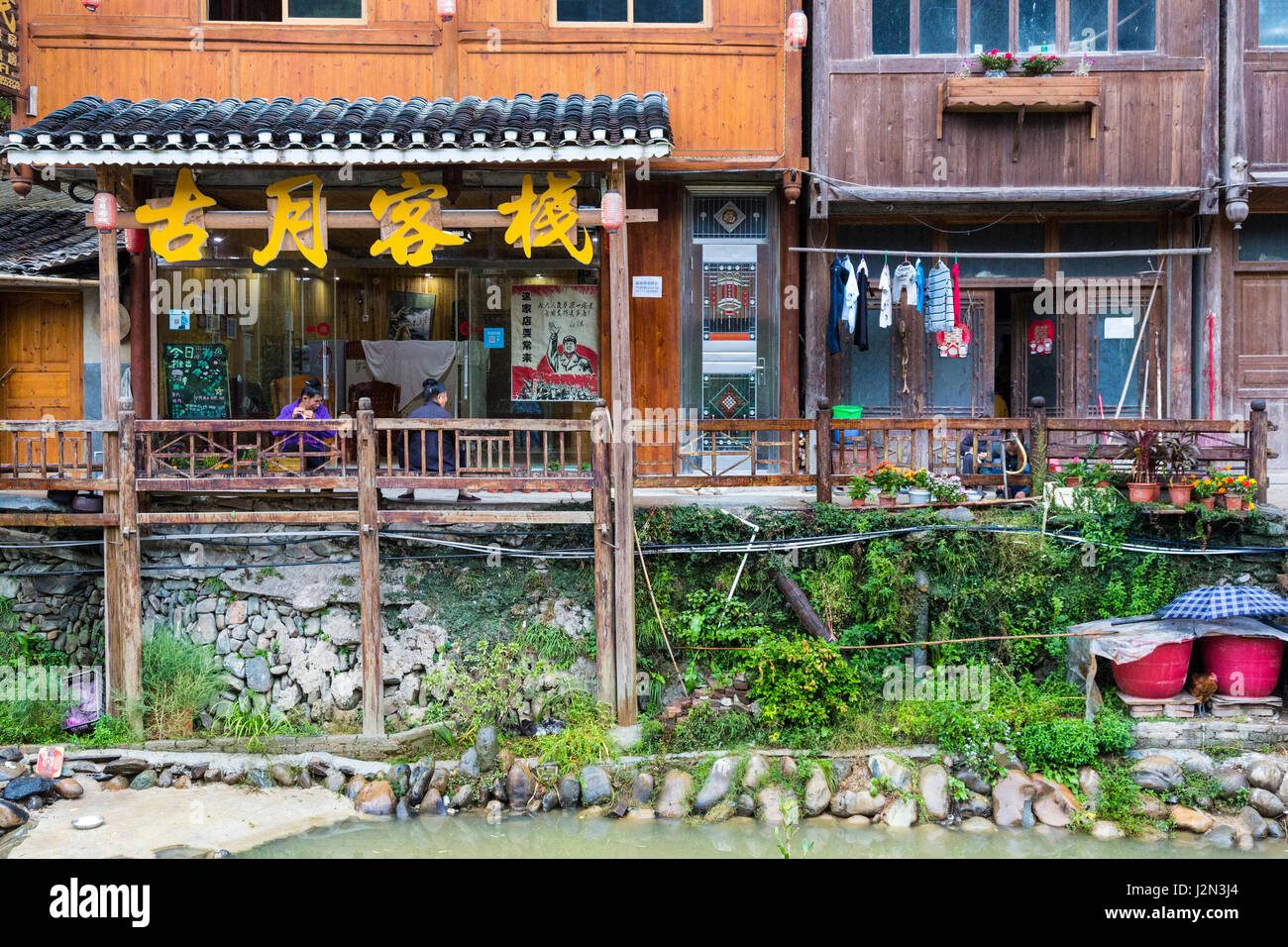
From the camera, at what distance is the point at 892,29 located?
45.6 ft

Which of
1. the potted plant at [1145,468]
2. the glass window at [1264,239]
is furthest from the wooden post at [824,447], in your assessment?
the glass window at [1264,239]

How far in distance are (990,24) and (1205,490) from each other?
689 centimetres

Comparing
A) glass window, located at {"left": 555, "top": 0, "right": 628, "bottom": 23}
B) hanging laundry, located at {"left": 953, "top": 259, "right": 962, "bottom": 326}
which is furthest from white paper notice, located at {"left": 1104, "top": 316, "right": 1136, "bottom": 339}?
glass window, located at {"left": 555, "top": 0, "right": 628, "bottom": 23}

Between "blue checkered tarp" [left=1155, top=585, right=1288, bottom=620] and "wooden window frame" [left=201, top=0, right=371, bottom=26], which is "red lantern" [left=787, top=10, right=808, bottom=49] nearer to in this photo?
"wooden window frame" [left=201, top=0, right=371, bottom=26]

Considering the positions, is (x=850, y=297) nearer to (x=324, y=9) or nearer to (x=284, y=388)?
(x=324, y=9)

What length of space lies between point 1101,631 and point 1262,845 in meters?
2.43

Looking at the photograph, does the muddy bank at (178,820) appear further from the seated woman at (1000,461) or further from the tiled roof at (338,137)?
the seated woman at (1000,461)

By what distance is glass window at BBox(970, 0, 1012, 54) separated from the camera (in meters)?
13.9

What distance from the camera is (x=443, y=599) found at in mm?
11875

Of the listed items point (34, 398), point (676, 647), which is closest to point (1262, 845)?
point (676, 647)

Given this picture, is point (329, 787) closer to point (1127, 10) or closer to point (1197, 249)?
point (1197, 249)

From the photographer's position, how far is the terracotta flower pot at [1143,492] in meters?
11.5

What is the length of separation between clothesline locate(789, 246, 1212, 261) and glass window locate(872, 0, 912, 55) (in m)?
2.66

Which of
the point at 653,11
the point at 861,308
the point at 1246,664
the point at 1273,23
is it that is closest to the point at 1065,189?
the point at 861,308
